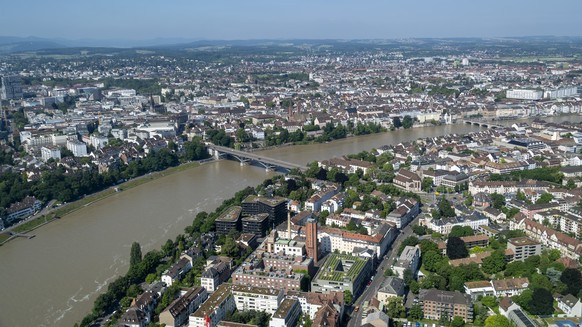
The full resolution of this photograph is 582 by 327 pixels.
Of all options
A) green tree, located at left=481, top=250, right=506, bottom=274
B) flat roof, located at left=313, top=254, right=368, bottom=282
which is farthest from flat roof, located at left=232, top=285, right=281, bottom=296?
green tree, located at left=481, top=250, right=506, bottom=274

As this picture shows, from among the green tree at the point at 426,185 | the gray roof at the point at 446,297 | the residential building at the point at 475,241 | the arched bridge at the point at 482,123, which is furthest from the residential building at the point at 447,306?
the arched bridge at the point at 482,123

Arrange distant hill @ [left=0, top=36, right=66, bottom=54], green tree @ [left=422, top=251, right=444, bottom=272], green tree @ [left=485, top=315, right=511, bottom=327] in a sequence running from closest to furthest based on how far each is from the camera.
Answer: green tree @ [left=485, top=315, right=511, bottom=327] → green tree @ [left=422, top=251, right=444, bottom=272] → distant hill @ [left=0, top=36, right=66, bottom=54]

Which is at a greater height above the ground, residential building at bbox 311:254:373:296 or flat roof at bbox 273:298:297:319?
flat roof at bbox 273:298:297:319

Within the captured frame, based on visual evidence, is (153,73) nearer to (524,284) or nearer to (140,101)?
(140,101)

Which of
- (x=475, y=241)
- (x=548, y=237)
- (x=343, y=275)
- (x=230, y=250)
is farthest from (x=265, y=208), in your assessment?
(x=548, y=237)

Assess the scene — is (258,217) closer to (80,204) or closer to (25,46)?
(80,204)

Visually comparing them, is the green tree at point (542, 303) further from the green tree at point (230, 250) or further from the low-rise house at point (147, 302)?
the low-rise house at point (147, 302)

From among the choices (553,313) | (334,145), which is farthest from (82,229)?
(334,145)

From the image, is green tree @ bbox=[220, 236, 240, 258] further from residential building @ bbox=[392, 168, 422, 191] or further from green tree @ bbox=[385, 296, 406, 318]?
residential building @ bbox=[392, 168, 422, 191]
